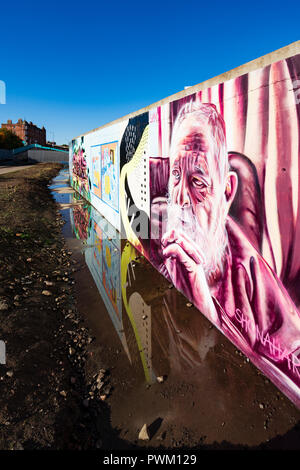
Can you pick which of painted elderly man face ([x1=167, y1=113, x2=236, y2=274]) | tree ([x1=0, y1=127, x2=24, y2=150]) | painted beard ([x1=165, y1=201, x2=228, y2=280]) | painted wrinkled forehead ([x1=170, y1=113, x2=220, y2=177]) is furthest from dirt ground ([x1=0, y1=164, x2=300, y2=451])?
tree ([x1=0, y1=127, x2=24, y2=150])

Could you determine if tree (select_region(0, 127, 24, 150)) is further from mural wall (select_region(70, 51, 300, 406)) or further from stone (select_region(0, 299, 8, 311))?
mural wall (select_region(70, 51, 300, 406))

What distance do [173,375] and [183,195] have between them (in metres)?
2.53

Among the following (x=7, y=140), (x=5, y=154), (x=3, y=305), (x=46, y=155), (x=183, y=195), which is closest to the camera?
(x=3, y=305)

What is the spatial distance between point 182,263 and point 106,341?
5.71 feet

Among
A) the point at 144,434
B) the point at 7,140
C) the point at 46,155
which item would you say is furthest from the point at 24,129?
the point at 144,434

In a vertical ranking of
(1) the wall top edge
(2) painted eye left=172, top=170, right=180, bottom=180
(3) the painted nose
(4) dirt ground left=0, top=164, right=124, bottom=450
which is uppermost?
(1) the wall top edge

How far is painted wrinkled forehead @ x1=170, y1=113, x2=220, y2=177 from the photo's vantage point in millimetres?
3251

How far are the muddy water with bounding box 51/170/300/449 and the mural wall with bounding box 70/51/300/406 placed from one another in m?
0.23

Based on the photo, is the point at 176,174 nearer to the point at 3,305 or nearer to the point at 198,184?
the point at 198,184

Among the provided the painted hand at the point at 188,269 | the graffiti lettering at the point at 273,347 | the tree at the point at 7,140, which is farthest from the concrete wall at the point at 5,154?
the graffiti lettering at the point at 273,347

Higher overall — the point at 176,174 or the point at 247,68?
the point at 247,68

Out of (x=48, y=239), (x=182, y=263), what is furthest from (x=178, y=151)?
(x=48, y=239)

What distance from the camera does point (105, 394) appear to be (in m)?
2.58

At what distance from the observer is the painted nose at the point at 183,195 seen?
3927 millimetres
